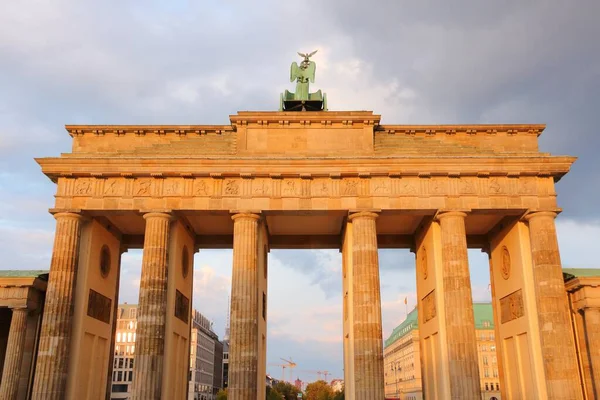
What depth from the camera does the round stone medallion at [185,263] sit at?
98.2 ft

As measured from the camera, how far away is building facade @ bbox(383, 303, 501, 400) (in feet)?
263

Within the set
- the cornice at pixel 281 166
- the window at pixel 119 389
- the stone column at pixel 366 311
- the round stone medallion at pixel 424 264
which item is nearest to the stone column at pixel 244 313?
the cornice at pixel 281 166

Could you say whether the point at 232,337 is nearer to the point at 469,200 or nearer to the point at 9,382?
the point at 9,382

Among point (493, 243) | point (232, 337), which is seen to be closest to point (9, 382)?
point (232, 337)

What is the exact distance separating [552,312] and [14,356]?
26183 millimetres

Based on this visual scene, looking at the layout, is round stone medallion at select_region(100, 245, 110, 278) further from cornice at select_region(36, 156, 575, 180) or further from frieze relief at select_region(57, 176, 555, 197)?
cornice at select_region(36, 156, 575, 180)

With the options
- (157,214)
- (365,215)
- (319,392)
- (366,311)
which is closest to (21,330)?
(157,214)

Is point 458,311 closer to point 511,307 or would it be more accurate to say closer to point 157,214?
point 511,307

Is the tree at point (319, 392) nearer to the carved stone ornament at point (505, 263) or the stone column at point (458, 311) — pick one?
the carved stone ornament at point (505, 263)

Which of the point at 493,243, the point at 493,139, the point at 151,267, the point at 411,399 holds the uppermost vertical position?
the point at 493,139

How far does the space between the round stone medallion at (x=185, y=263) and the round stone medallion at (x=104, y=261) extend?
13.7 feet

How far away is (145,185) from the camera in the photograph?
27312 mm

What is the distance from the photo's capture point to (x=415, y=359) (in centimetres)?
9525

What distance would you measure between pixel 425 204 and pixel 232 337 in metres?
11.3
